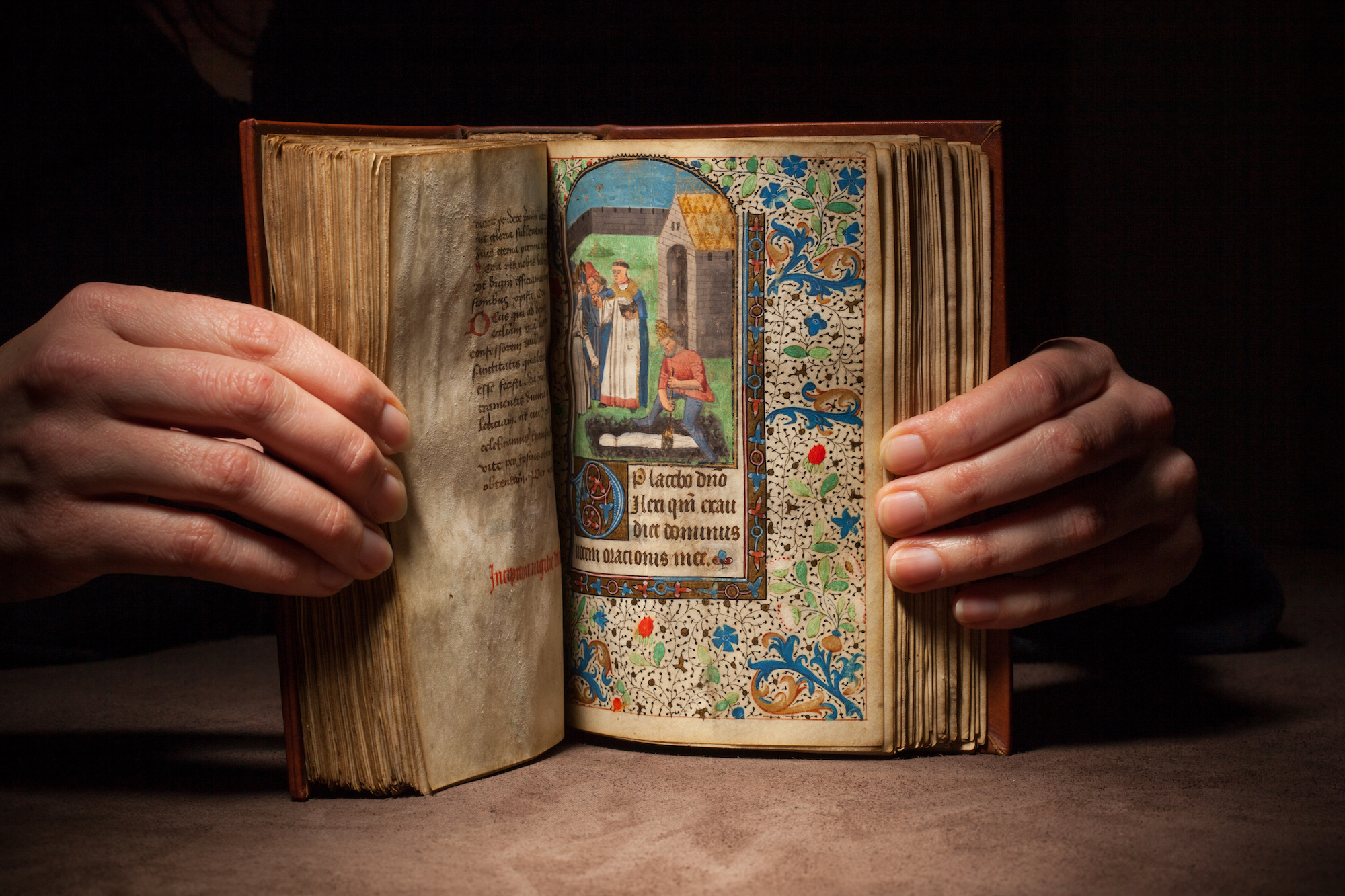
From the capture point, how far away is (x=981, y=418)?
88cm

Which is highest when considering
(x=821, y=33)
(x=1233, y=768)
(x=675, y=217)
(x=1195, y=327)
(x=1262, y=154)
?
(x=821, y=33)

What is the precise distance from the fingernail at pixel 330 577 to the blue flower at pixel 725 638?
11.4 inches

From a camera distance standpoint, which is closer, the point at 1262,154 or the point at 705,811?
the point at 705,811

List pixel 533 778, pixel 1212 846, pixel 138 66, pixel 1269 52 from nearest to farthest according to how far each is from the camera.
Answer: pixel 1212 846 → pixel 533 778 → pixel 138 66 → pixel 1269 52

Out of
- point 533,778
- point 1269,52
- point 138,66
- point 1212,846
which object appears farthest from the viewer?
point 1269,52

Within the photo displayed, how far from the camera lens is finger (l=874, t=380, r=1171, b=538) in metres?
0.88

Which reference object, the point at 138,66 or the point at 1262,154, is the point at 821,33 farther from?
the point at 138,66

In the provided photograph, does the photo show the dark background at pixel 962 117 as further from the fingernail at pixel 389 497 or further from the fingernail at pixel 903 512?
the fingernail at pixel 389 497

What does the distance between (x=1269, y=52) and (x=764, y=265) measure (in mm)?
1093

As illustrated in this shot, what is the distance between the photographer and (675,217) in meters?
0.90

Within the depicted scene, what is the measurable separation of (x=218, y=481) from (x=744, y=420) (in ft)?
1.27

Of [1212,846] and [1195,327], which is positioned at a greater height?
[1195,327]

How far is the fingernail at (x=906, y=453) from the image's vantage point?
0.88 m

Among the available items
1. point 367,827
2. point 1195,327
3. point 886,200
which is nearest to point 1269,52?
point 1195,327
